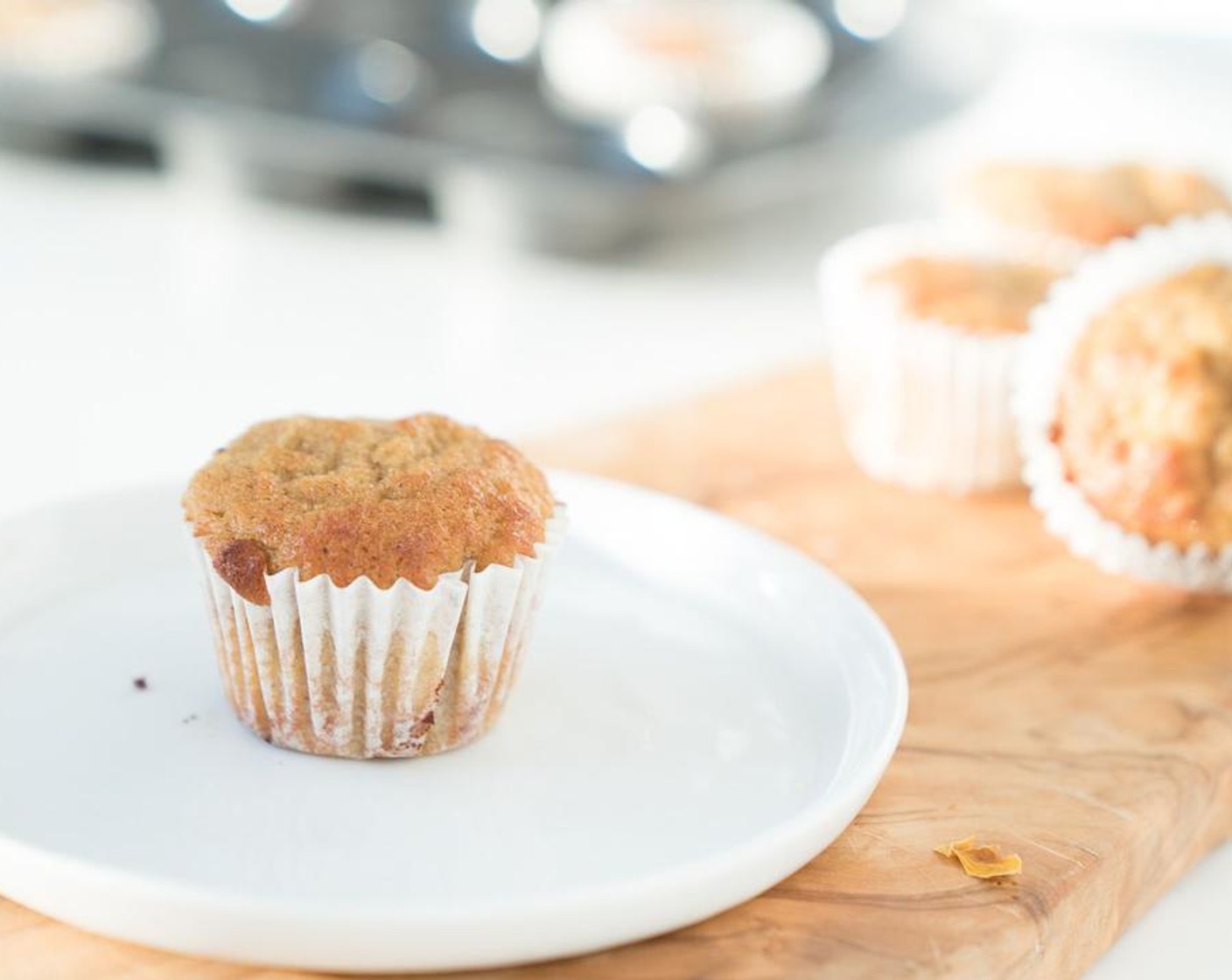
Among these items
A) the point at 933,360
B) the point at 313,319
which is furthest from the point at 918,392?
the point at 313,319

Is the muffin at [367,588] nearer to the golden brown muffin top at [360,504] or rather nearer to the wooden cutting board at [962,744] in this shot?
the golden brown muffin top at [360,504]

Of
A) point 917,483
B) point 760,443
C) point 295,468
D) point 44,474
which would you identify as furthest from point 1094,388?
point 44,474

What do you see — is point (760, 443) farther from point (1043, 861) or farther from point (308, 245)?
point (308, 245)

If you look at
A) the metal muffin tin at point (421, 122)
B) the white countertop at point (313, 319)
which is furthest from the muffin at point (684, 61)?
the white countertop at point (313, 319)

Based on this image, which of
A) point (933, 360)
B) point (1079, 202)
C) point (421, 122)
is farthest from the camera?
point (421, 122)

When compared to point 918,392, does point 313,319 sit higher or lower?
lower

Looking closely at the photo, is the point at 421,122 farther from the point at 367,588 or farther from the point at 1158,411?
the point at 367,588

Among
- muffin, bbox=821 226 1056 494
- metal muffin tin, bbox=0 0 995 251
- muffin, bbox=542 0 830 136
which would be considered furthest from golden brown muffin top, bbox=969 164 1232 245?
muffin, bbox=542 0 830 136
